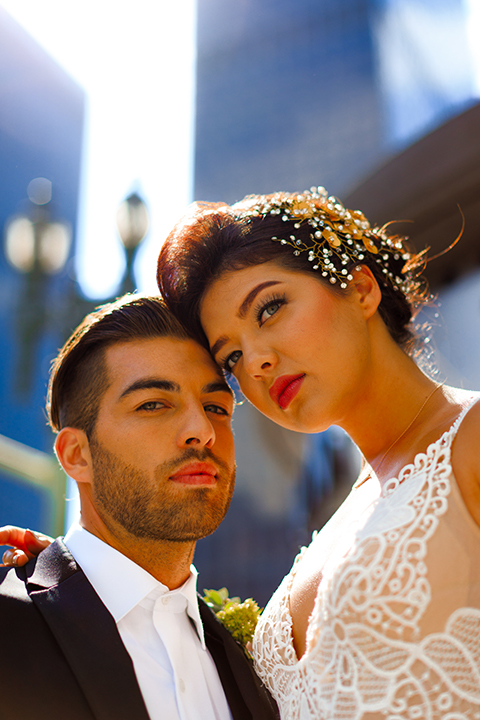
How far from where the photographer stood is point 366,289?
99.0 inches

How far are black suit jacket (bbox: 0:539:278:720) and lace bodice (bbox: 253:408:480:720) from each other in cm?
58

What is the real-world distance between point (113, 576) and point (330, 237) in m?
1.64

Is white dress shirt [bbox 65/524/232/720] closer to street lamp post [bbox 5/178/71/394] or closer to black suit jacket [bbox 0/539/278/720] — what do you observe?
black suit jacket [bbox 0/539/278/720]

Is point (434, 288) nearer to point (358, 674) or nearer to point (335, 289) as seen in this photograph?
point (335, 289)

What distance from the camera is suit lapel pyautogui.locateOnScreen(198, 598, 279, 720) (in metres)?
2.27

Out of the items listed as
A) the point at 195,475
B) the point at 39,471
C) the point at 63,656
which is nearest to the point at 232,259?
the point at 195,475

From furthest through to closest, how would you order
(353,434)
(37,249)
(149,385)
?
(37,249) < (149,385) < (353,434)

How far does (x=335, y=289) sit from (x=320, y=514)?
510 centimetres

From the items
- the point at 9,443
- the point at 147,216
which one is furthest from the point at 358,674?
the point at 147,216

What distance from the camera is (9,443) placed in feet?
14.0

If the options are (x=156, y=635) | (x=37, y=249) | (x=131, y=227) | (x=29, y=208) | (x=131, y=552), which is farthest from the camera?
(x=29, y=208)

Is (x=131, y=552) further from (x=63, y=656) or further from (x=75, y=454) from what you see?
(x=63, y=656)

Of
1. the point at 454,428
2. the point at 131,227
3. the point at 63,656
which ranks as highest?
the point at 131,227

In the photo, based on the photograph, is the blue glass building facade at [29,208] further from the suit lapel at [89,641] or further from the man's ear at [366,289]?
the man's ear at [366,289]
